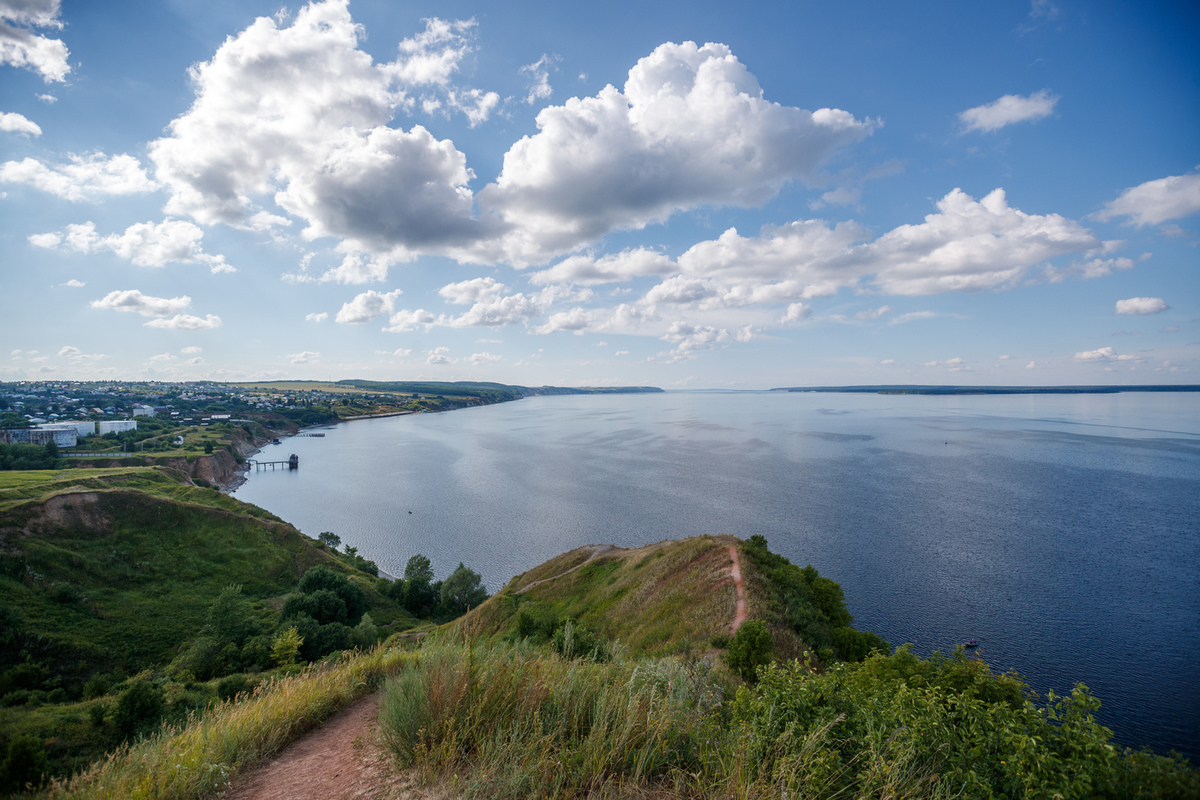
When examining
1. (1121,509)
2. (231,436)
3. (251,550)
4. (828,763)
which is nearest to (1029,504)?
(1121,509)

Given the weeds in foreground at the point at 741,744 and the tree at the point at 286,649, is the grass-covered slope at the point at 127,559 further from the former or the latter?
the weeds in foreground at the point at 741,744

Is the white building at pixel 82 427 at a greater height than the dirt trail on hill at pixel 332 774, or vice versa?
the dirt trail on hill at pixel 332 774

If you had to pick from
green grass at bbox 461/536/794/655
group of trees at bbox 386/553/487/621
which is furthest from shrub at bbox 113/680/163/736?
group of trees at bbox 386/553/487/621

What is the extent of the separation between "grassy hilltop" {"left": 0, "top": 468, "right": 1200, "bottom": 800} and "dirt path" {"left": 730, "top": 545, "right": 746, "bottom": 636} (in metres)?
0.36

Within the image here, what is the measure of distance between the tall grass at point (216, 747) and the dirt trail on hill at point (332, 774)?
26cm

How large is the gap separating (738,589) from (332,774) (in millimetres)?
21493

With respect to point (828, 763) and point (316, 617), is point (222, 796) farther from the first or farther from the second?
point (316, 617)

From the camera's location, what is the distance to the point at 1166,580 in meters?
41.2

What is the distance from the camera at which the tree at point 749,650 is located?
16.4m

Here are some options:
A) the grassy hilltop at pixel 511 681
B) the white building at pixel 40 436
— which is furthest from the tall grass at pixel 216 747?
the white building at pixel 40 436

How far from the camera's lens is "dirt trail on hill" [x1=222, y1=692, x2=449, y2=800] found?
5.21 meters

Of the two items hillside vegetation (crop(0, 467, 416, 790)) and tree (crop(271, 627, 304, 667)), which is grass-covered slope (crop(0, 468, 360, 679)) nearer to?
hillside vegetation (crop(0, 467, 416, 790))

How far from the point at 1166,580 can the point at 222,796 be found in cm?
6476

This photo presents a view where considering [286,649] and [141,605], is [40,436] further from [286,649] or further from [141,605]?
[286,649]
